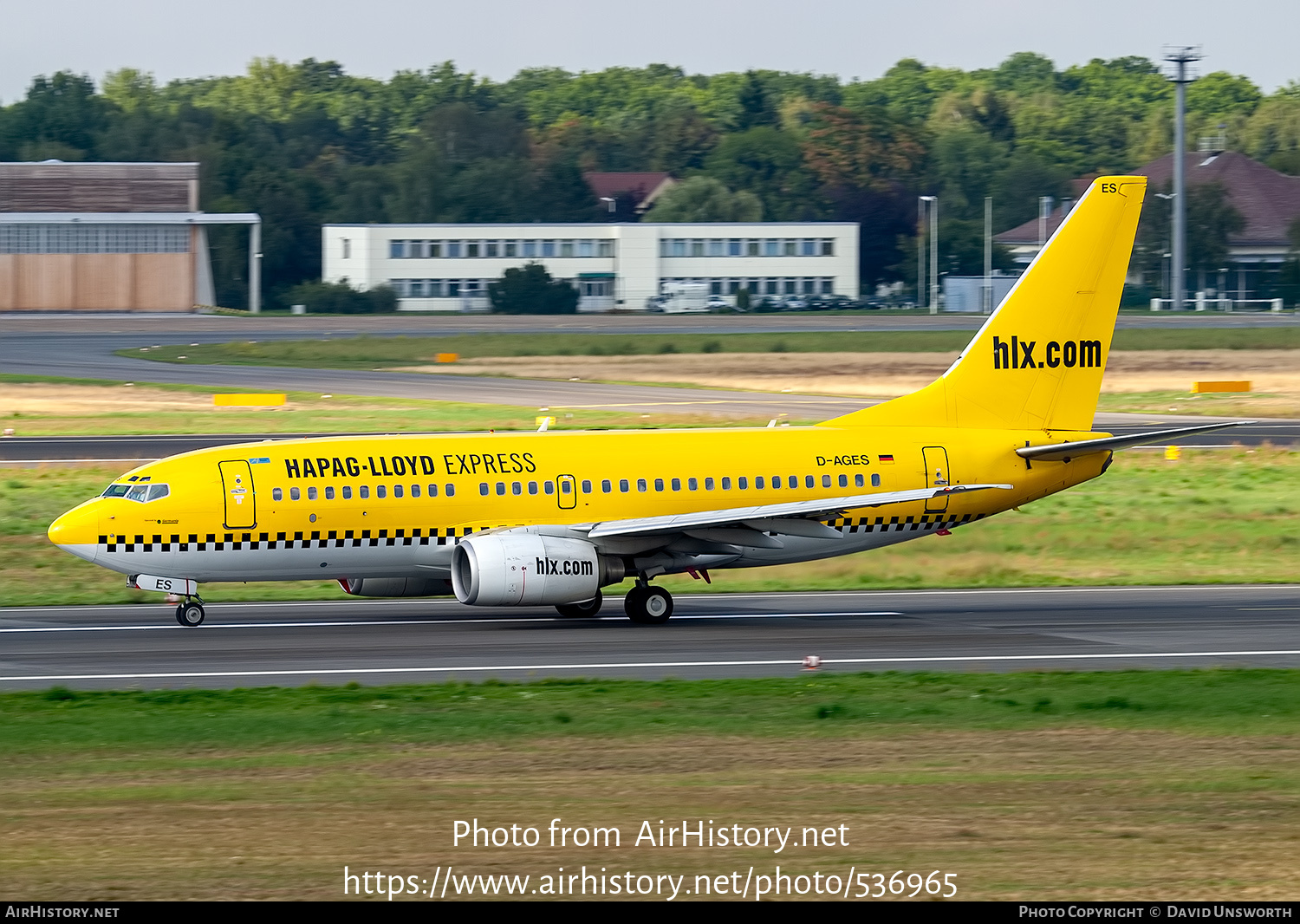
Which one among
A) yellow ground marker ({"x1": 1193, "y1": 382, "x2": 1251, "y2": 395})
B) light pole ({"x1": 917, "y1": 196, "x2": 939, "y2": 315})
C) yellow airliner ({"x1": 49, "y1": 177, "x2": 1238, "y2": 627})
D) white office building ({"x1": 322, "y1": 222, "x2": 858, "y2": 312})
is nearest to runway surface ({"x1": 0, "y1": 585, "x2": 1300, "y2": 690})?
yellow airliner ({"x1": 49, "y1": 177, "x2": 1238, "y2": 627})

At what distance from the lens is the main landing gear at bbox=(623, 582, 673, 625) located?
32.5 m

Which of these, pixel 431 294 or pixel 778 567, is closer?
pixel 778 567

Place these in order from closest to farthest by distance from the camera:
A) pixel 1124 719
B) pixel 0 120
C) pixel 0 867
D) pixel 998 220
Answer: pixel 0 867
pixel 1124 719
pixel 998 220
pixel 0 120

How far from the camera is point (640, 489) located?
33.2m

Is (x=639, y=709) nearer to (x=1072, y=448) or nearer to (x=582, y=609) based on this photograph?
(x=582, y=609)

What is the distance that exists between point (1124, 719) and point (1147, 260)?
13731 centimetres

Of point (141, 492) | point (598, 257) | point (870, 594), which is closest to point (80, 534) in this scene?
point (141, 492)

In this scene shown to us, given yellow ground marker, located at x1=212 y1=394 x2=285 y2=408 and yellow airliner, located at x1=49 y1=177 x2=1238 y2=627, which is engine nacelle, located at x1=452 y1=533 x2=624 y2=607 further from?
yellow ground marker, located at x1=212 y1=394 x2=285 y2=408

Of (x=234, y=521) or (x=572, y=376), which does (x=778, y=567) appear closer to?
(x=234, y=521)

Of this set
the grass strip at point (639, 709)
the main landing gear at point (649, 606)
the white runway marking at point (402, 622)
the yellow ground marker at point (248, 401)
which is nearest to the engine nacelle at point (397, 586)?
the white runway marking at point (402, 622)

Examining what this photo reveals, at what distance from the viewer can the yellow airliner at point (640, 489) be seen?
31.3 metres

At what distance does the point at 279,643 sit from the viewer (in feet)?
97.8

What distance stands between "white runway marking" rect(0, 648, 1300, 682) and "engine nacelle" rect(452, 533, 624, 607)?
10.3 feet

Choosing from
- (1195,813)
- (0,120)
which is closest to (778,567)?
(1195,813)
